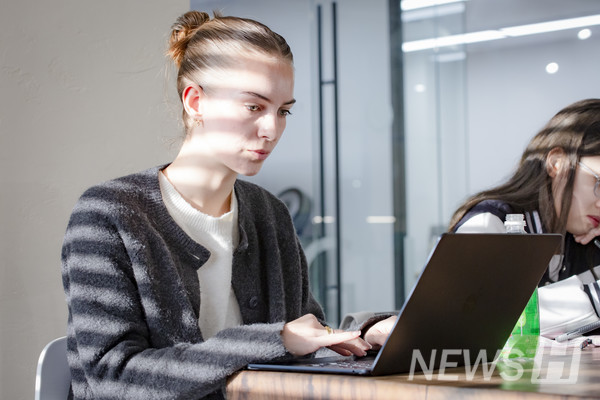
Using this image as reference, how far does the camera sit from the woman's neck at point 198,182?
4.46 ft

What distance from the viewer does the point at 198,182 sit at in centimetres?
136

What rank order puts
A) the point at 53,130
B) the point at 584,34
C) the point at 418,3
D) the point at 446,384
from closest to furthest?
the point at 446,384
the point at 53,130
the point at 584,34
the point at 418,3

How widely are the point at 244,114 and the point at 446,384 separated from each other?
672mm

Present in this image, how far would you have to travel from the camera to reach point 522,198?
188cm

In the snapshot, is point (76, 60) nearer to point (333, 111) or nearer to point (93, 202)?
point (93, 202)

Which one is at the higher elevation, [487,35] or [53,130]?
[487,35]

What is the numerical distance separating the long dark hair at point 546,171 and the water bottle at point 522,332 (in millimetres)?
658

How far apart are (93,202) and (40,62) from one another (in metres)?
0.77

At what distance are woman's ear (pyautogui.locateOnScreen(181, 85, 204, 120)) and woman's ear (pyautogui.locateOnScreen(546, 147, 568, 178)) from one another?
1.03 metres

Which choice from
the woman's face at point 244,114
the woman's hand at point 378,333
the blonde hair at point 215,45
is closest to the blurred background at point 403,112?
the blonde hair at point 215,45

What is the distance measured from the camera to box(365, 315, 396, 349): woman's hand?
3.55ft

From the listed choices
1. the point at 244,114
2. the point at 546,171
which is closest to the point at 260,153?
the point at 244,114

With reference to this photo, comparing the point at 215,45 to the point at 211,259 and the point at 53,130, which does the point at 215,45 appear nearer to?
the point at 211,259

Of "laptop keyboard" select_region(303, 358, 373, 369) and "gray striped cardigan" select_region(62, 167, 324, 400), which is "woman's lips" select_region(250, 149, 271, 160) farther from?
"laptop keyboard" select_region(303, 358, 373, 369)
